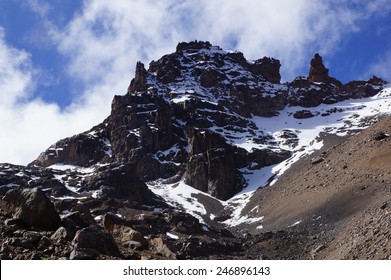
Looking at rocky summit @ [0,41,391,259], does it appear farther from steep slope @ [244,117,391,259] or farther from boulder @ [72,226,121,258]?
steep slope @ [244,117,391,259]

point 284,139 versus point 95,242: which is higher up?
point 284,139

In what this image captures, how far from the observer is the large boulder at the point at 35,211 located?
17578mm

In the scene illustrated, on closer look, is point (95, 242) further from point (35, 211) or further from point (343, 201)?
point (343, 201)

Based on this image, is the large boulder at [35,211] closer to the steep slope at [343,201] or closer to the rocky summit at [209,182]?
the rocky summit at [209,182]

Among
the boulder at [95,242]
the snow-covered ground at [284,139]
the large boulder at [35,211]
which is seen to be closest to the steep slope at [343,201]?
the snow-covered ground at [284,139]

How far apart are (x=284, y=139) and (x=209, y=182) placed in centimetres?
4062

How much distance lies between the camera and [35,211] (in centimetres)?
1762

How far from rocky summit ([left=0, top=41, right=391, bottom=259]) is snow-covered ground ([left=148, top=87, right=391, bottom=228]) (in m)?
0.54

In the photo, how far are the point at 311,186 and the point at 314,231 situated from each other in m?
25.5

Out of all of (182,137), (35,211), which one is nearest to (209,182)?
(182,137)

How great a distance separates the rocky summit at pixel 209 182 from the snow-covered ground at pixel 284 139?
539 mm

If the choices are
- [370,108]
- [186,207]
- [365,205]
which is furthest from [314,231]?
[370,108]

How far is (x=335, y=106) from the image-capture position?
18988 centimetres
